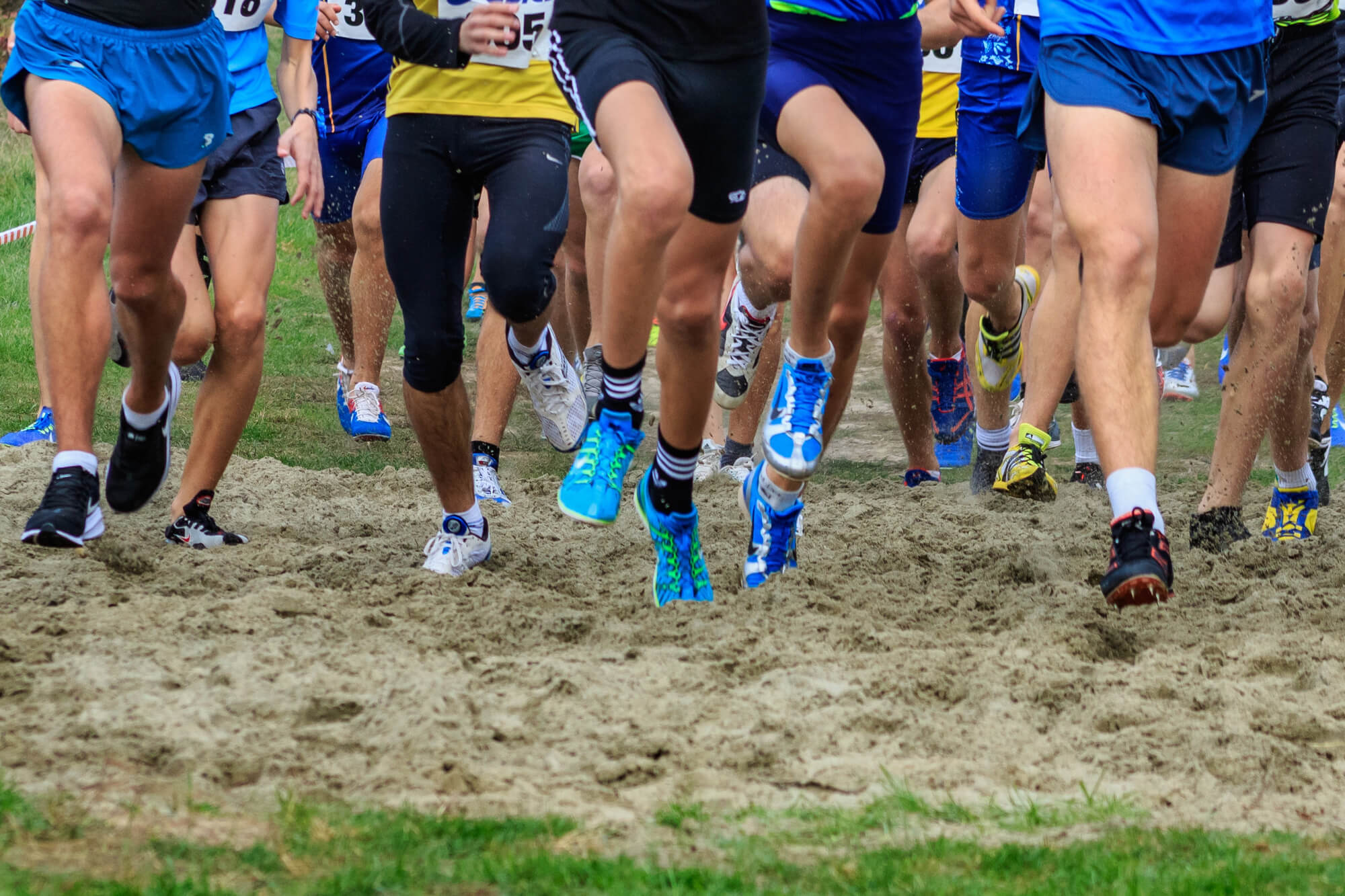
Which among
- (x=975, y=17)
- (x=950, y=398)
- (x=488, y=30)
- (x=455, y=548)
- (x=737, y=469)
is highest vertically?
(x=975, y=17)

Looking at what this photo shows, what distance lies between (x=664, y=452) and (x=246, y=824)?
2177mm

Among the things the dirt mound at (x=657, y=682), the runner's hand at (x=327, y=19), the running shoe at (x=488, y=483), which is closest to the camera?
the dirt mound at (x=657, y=682)

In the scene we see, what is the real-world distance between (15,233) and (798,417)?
1011 cm

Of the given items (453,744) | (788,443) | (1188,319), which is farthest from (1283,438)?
(453,744)

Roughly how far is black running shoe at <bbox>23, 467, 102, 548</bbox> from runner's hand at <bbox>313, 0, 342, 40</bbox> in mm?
2766

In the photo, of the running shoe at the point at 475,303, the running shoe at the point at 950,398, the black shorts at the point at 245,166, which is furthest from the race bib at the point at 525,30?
the running shoe at the point at 475,303

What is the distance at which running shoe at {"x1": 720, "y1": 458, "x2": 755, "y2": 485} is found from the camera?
7445 millimetres

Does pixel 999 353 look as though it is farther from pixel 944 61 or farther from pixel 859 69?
pixel 859 69

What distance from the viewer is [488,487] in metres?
6.69

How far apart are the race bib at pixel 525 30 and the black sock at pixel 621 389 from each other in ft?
4.05

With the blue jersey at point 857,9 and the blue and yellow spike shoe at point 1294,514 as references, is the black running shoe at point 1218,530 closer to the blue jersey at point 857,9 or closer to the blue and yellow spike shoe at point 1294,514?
the blue and yellow spike shoe at point 1294,514

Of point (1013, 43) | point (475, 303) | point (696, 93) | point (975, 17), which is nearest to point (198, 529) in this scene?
point (696, 93)

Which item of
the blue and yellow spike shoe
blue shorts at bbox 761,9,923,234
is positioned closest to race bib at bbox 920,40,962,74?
blue shorts at bbox 761,9,923,234

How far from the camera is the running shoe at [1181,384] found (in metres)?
10.2
